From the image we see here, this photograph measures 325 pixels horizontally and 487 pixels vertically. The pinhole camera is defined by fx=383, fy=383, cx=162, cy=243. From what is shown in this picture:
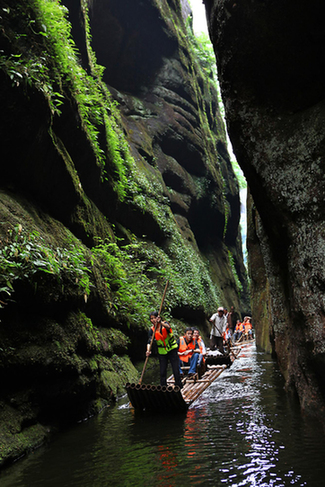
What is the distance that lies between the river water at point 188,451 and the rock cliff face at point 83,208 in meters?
0.58

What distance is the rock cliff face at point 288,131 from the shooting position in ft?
19.0

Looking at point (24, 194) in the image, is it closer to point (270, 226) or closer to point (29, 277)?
point (29, 277)

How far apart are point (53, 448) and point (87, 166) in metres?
9.24

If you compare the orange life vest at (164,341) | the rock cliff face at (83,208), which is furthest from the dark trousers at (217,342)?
the orange life vest at (164,341)

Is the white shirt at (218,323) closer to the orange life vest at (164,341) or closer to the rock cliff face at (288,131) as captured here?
the orange life vest at (164,341)

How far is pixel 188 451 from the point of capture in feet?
17.5

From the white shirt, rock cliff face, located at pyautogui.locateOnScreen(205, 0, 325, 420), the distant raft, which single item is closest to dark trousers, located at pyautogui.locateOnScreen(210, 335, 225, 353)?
the white shirt

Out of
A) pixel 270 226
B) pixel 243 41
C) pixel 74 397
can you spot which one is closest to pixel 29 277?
pixel 74 397

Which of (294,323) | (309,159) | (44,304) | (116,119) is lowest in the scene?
(294,323)

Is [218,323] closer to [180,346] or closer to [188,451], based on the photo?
[180,346]

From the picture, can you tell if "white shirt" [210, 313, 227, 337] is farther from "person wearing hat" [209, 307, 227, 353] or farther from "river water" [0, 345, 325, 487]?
"river water" [0, 345, 325, 487]

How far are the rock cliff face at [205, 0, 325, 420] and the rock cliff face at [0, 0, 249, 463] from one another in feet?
13.5

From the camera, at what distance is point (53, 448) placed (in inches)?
231

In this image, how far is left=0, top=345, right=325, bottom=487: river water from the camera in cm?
443
